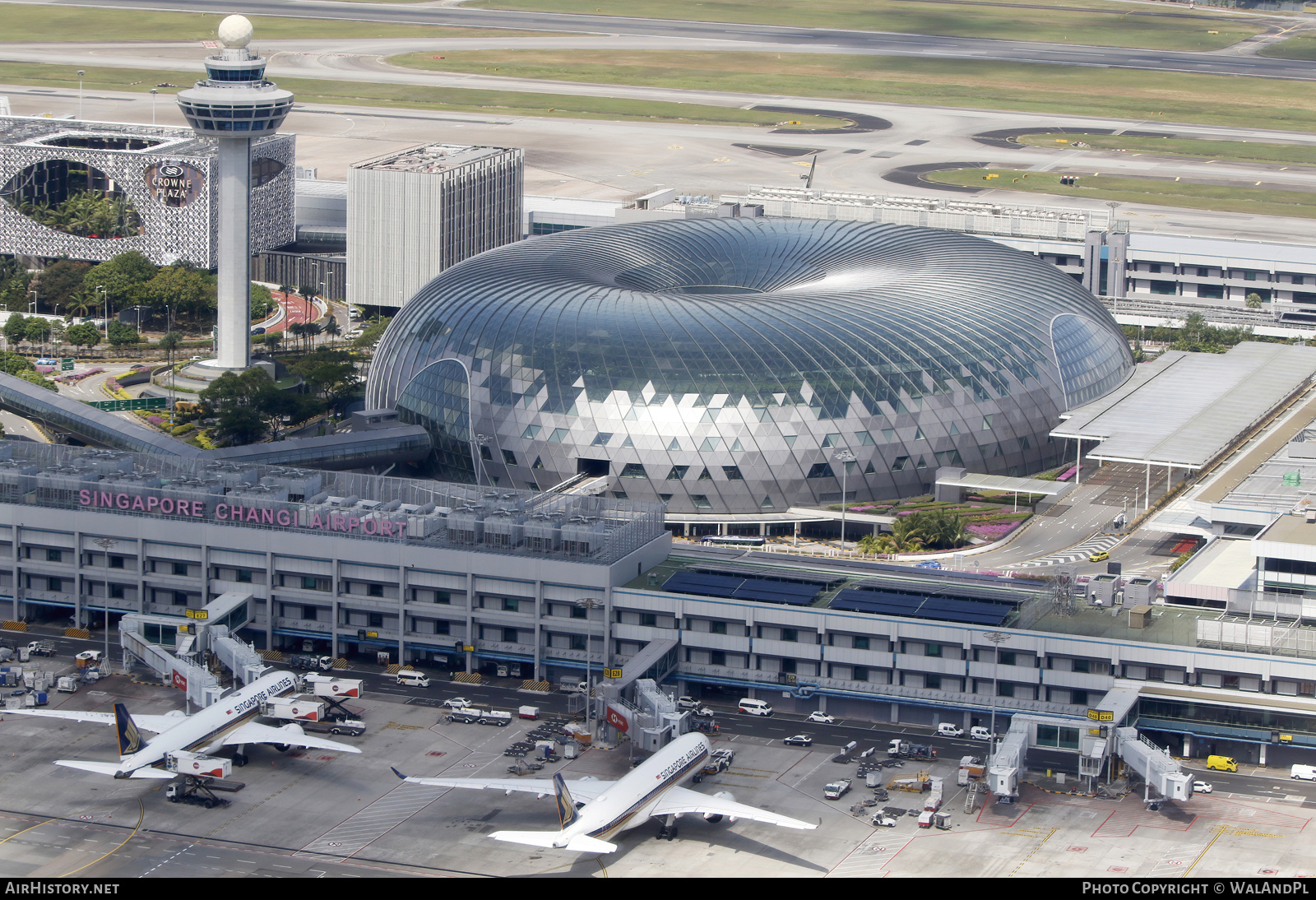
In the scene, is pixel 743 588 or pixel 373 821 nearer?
pixel 373 821

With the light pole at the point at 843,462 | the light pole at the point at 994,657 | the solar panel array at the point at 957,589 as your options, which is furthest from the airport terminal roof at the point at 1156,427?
the light pole at the point at 994,657

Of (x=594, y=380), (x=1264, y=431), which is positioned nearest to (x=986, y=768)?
(x=594, y=380)

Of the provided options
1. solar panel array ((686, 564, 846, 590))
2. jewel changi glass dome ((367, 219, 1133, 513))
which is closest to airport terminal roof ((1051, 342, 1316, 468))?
jewel changi glass dome ((367, 219, 1133, 513))

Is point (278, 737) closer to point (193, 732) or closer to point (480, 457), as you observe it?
point (193, 732)

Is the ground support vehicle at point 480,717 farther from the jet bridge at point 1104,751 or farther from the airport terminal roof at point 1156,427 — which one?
the airport terminal roof at point 1156,427

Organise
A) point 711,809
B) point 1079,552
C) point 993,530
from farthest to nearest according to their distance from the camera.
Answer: point 993,530 < point 1079,552 < point 711,809

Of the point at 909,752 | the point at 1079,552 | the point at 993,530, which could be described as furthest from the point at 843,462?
the point at 909,752
